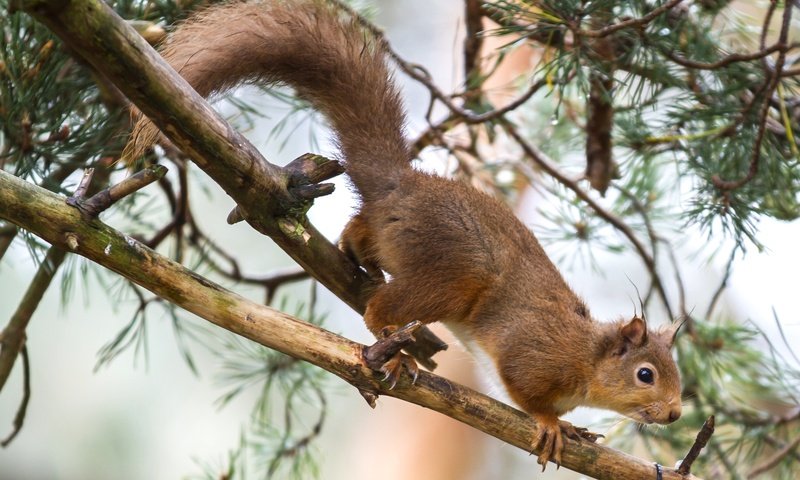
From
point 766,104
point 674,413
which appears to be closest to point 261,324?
point 674,413

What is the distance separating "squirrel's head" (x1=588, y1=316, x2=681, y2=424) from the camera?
2.40m

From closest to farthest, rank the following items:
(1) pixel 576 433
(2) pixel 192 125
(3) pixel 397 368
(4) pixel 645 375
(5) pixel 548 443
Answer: (2) pixel 192 125
(3) pixel 397 368
(5) pixel 548 443
(1) pixel 576 433
(4) pixel 645 375

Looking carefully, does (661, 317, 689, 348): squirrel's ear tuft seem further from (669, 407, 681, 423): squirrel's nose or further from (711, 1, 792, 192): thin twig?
(711, 1, 792, 192): thin twig

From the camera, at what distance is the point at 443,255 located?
2275 millimetres

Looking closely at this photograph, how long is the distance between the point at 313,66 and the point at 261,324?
77 cm

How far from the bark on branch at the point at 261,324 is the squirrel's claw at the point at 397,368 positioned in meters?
0.02

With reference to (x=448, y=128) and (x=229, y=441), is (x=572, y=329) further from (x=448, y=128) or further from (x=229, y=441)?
(x=229, y=441)

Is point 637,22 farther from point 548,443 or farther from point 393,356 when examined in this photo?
Answer: point 548,443

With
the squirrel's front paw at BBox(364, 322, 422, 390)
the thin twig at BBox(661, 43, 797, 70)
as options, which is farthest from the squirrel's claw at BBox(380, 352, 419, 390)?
the thin twig at BBox(661, 43, 797, 70)

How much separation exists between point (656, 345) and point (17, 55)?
195 cm

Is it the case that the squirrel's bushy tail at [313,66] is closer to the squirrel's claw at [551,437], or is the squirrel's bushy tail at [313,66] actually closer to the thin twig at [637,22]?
the thin twig at [637,22]

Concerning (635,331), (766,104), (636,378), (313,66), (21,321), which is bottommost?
(21,321)

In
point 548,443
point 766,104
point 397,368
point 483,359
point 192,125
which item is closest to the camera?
point 192,125

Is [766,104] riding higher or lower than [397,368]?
higher
